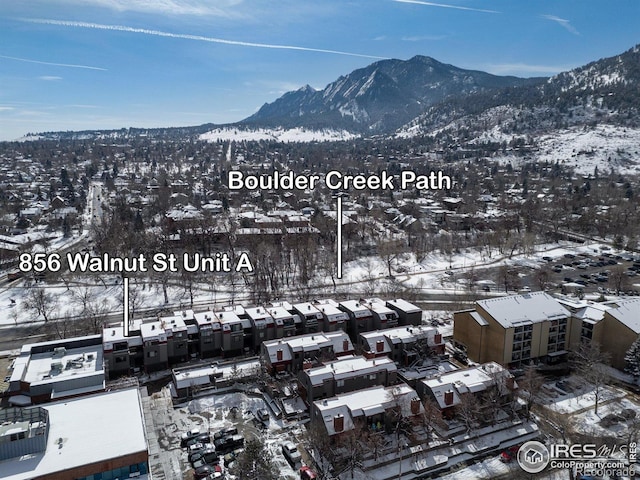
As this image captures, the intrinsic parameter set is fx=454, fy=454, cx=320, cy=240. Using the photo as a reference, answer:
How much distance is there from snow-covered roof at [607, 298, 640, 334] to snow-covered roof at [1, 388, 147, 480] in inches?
966

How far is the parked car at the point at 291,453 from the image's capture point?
684 inches

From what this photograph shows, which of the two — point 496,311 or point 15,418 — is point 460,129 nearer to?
A: point 496,311

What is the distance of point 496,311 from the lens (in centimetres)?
2567

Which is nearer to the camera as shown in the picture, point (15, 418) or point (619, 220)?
point (15, 418)

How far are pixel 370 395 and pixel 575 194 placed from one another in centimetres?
7517

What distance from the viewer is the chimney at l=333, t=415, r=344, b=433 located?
17.9 metres

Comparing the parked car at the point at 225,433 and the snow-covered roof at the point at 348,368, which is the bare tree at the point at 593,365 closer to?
the snow-covered roof at the point at 348,368

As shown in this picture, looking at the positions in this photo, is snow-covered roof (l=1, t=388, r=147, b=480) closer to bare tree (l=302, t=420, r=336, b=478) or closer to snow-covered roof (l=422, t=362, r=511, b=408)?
bare tree (l=302, t=420, r=336, b=478)

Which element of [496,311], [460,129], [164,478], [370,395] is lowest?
[164,478]

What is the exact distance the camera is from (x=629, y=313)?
83.9 feet

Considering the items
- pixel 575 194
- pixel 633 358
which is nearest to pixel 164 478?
pixel 633 358

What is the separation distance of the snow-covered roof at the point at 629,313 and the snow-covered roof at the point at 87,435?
24525mm

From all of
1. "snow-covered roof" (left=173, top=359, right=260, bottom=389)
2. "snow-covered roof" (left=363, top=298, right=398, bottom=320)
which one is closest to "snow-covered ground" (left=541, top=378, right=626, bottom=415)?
"snow-covered roof" (left=363, top=298, right=398, bottom=320)

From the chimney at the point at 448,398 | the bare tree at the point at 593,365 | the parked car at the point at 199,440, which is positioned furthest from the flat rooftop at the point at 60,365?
the bare tree at the point at 593,365
